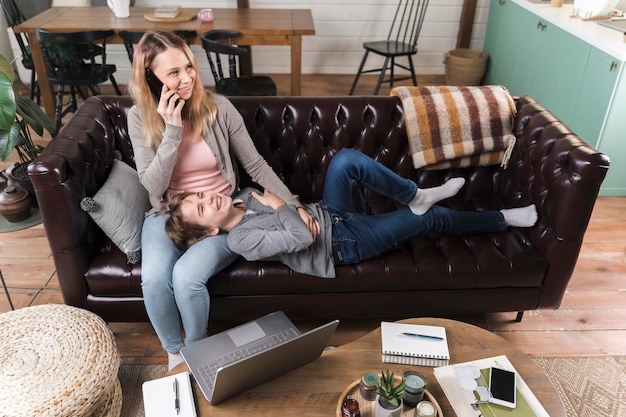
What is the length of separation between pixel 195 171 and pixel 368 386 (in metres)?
1.13

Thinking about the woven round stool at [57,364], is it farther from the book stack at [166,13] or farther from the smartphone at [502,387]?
the book stack at [166,13]

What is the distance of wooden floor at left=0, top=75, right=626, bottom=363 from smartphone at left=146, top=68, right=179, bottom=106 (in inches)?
38.2

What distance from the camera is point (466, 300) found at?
2.07 metres

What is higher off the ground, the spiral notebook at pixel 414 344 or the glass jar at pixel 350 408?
the glass jar at pixel 350 408

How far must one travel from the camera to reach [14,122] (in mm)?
2619

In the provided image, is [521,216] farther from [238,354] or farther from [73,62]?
[73,62]

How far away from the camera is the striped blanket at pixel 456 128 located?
7.55ft

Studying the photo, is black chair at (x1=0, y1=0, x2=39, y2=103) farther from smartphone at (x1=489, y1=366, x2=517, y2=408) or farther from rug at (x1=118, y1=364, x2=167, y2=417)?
smartphone at (x1=489, y1=366, x2=517, y2=408)

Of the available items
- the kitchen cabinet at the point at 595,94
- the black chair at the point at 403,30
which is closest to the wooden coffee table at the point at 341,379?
the kitchen cabinet at the point at 595,94

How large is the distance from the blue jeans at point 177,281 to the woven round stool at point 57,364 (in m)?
0.20

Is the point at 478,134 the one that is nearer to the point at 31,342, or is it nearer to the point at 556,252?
the point at 556,252

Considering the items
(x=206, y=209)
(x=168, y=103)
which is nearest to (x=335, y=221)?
(x=206, y=209)

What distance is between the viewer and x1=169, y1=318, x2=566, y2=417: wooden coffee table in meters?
1.39

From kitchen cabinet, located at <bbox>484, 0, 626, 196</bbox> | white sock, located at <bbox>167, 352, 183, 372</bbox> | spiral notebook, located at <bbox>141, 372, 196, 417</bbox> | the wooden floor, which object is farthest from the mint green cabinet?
spiral notebook, located at <bbox>141, 372, 196, 417</bbox>
